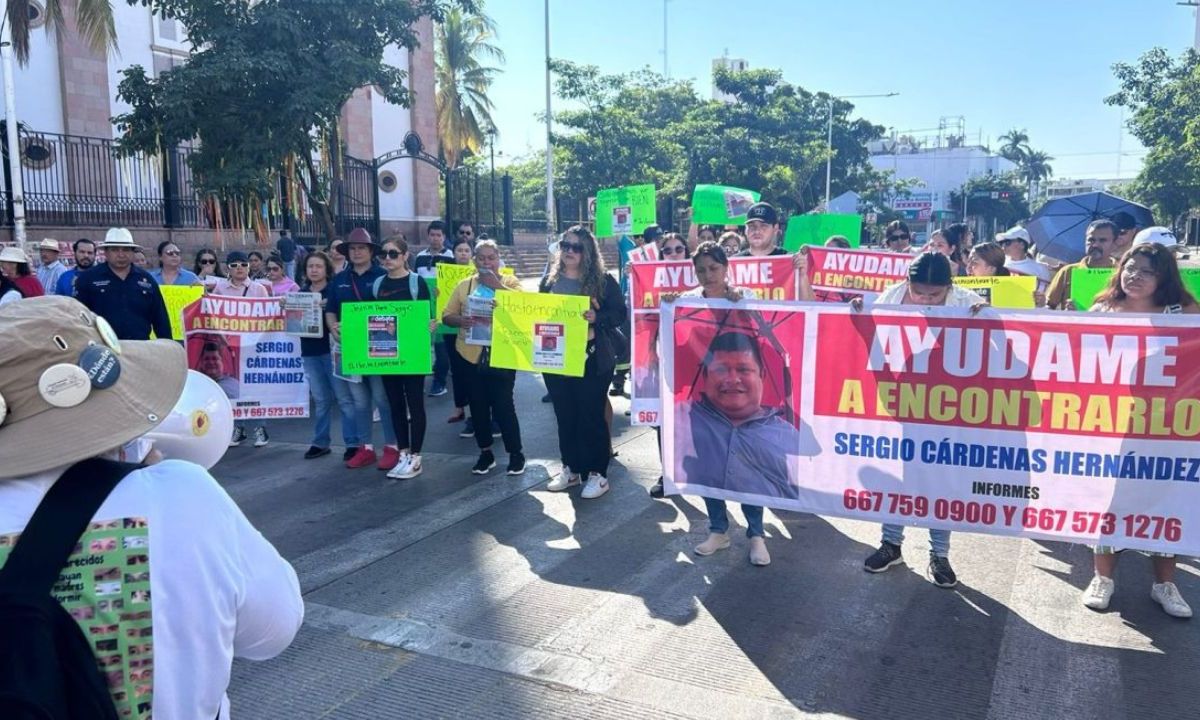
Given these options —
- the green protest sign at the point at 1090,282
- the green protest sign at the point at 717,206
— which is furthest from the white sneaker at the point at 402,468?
the green protest sign at the point at 717,206

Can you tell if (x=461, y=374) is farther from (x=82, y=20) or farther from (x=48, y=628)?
(x=82, y=20)

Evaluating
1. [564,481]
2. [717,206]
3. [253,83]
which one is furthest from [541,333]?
[253,83]

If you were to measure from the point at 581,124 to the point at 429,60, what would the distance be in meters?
6.01

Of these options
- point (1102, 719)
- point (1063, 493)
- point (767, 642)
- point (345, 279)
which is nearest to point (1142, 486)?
point (1063, 493)

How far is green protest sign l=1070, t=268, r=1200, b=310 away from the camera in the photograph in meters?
6.72

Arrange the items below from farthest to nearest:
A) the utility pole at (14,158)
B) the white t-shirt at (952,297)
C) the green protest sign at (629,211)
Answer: the green protest sign at (629,211), the utility pole at (14,158), the white t-shirt at (952,297)

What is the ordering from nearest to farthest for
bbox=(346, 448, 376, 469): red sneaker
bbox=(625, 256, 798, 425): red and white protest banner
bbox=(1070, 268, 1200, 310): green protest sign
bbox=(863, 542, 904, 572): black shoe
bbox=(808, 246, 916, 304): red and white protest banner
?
bbox=(863, 542, 904, 572): black shoe
bbox=(1070, 268, 1200, 310): green protest sign
bbox=(625, 256, 798, 425): red and white protest banner
bbox=(346, 448, 376, 469): red sneaker
bbox=(808, 246, 916, 304): red and white protest banner

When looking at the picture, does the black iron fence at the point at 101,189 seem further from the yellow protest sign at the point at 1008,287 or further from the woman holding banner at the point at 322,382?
the yellow protest sign at the point at 1008,287

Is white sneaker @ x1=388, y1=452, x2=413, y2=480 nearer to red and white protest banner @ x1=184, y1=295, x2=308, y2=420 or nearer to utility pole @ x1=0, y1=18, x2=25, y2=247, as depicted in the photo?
red and white protest banner @ x1=184, y1=295, x2=308, y2=420

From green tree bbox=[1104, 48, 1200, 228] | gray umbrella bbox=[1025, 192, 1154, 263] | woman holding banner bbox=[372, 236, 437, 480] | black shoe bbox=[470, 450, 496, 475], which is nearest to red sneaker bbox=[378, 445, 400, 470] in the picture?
woman holding banner bbox=[372, 236, 437, 480]

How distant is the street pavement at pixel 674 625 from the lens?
3.62 meters

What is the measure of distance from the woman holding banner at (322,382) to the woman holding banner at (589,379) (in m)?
2.07

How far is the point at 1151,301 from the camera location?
4648 mm

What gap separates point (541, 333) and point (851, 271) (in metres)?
3.43
